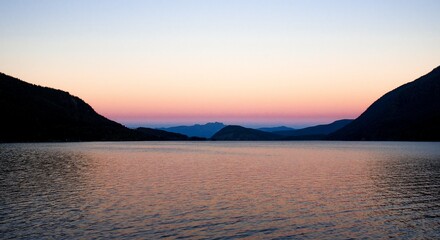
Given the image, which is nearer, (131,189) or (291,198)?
(291,198)

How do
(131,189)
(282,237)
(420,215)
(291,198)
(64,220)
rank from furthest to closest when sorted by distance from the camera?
(131,189) < (291,198) < (420,215) < (64,220) < (282,237)

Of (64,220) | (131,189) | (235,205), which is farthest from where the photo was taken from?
(131,189)

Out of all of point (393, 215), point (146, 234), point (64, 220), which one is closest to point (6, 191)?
point (64, 220)

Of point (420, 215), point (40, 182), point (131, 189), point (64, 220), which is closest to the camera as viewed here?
point (64, 220)

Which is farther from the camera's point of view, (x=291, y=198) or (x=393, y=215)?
(x=291, y=198)

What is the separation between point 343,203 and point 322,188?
43.6ft

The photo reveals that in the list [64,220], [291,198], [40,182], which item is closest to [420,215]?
[291,198]

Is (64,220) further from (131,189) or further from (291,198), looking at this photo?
(291,198)

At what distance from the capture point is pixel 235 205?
44.6 m

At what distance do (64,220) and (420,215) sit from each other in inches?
1407

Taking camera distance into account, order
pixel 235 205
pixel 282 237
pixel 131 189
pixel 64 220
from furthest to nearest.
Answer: pixel 131 189 < pixel 235 205 < pixel 64 220 < pixel 282 237

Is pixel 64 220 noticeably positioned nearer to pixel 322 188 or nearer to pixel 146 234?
pixel 146 234

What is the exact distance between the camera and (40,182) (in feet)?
209

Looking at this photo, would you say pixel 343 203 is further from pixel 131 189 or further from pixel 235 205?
pixel 131 189
